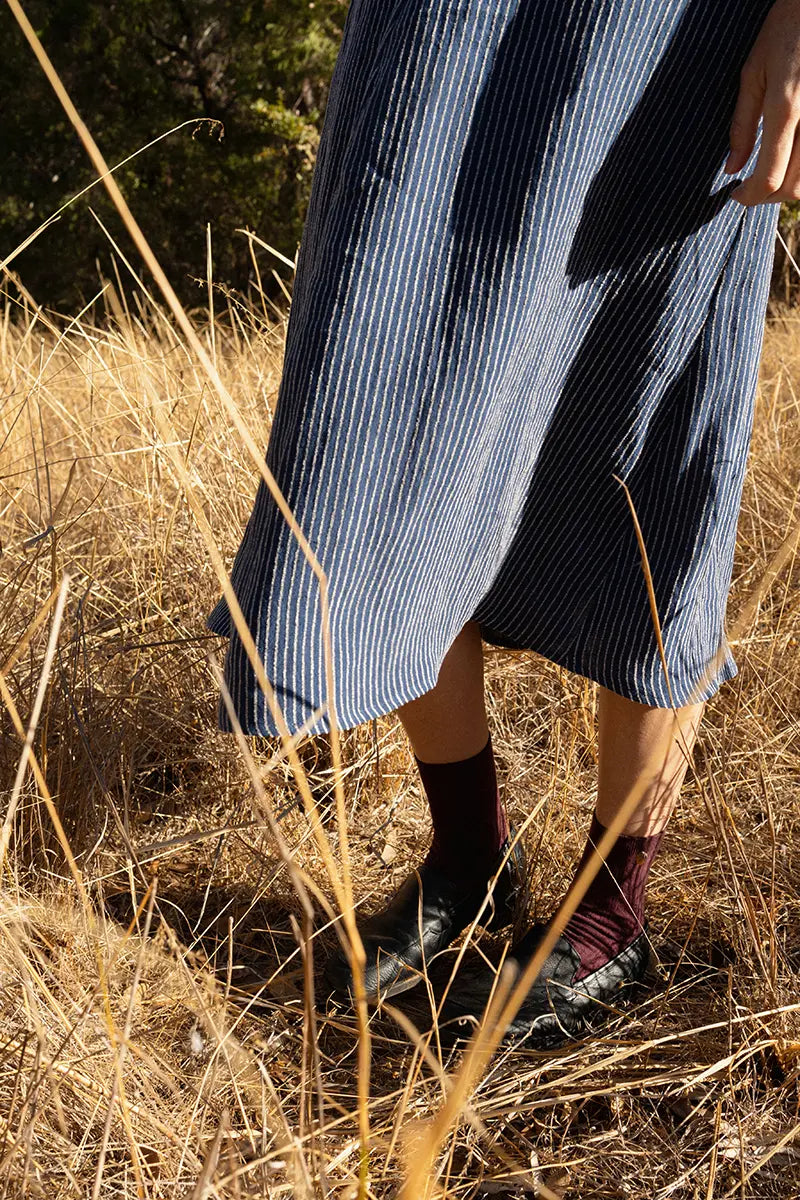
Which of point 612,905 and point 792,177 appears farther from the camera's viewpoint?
point 612,905

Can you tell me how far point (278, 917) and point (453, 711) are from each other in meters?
0.34

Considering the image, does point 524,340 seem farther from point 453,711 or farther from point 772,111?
point 453,711

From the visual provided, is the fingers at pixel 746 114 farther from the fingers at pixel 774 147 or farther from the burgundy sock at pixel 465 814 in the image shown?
the burgundy sock at pixel 465 814

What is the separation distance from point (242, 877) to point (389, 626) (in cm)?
52

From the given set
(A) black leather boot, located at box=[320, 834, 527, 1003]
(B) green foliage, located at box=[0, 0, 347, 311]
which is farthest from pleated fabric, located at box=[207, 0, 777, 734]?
(B) green foliage, located at box=[0, 0, 347, 311]

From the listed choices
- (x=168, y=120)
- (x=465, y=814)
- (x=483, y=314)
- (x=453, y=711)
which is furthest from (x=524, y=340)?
(x=168, y=120)

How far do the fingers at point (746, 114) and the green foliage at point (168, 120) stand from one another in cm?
806

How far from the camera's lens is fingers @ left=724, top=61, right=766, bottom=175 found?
75cm

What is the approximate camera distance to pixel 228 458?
1604mm

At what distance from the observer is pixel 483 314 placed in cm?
73

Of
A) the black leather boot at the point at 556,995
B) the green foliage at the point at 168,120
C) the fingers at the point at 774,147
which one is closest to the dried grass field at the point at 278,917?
the black leather boot at the point at 556,995

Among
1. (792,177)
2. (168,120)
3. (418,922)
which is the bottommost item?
(418,922)

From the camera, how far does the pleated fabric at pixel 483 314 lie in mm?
716

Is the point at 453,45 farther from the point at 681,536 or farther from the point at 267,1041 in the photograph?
the point at 267,1041
